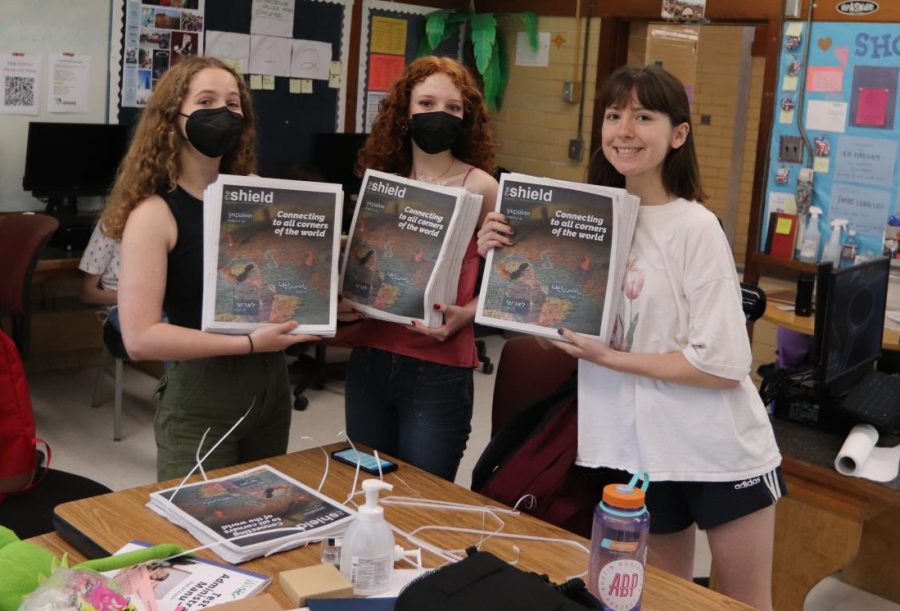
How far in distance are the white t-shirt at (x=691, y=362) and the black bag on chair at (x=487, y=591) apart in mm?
548

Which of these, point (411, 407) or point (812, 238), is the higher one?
point (812, 238)

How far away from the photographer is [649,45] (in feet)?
21.2

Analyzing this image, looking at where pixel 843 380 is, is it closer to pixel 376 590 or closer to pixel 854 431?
pixel 854 431

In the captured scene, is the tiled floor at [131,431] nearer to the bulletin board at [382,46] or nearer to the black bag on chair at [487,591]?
the bulletin board at [382,46]

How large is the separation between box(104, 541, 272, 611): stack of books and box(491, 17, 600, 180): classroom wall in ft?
16.9

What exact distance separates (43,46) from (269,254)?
3523 millimetres

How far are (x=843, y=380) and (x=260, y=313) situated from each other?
5.54ft

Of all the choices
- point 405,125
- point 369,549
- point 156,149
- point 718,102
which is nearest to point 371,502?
point 369,549

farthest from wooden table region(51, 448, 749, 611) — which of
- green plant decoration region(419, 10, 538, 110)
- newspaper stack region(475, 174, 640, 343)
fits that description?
green plant decoration region(419, 10, 538, 110)

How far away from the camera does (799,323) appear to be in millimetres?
4289

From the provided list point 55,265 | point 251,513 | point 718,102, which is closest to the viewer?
point 251,513

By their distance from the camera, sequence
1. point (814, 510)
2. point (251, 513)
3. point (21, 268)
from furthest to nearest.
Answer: point (21, 268) < point (814, 510) < point (251, 513)

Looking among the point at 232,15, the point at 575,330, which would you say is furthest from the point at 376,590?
the point at 232,15

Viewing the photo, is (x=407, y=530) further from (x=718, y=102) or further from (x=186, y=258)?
(x=718, y=102)
